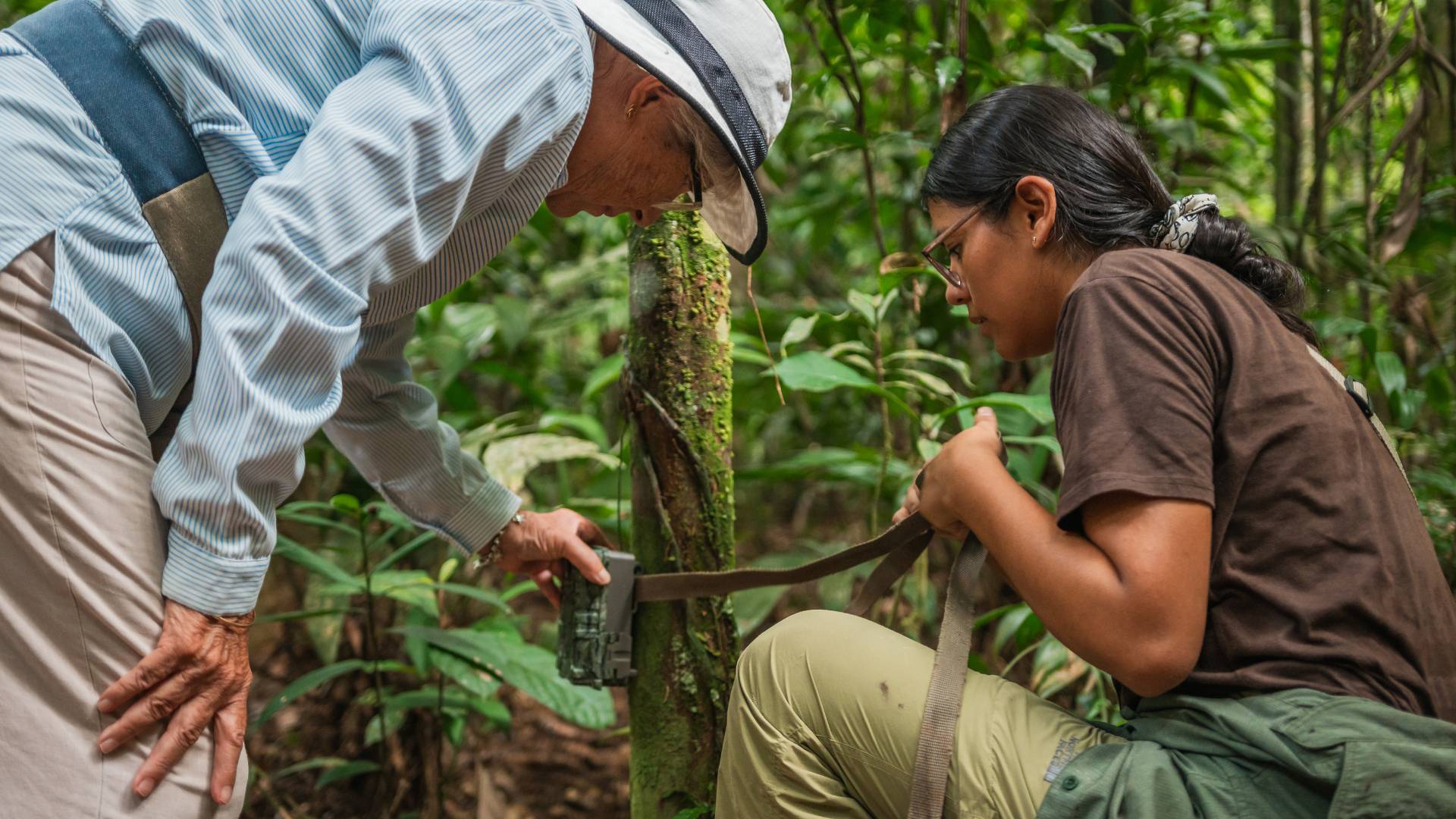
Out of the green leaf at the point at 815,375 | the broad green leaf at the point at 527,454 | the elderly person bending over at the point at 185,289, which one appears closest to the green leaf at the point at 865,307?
the green leaf at the point at 815,375

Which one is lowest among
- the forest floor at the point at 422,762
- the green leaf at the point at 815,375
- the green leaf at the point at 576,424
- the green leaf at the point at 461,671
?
the forest floor at the point at 422,762

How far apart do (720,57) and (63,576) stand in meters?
1.01

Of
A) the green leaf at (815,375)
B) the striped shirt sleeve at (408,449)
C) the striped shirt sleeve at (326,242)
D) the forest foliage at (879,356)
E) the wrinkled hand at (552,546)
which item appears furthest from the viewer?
the forest foliage at (879,356)

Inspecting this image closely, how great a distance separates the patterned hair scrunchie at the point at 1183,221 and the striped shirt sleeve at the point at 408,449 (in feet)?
3.80

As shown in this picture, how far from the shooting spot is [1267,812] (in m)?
1.15

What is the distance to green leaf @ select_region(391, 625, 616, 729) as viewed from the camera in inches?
84.7

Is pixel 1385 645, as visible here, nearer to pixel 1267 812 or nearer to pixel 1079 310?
pixel 1267 812

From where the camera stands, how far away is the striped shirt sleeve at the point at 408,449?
1728 mm

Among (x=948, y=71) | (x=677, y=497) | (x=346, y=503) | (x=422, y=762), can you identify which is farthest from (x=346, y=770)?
(x=948, y=71)

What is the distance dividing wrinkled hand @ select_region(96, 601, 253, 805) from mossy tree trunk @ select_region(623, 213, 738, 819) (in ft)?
2.68

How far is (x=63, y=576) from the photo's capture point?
1.16 m

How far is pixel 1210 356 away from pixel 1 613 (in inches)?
54.9

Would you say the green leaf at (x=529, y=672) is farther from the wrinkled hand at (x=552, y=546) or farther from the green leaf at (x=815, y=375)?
the green leaf at (x=815, y=375)

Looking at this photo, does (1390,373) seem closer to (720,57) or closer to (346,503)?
(720,57)
